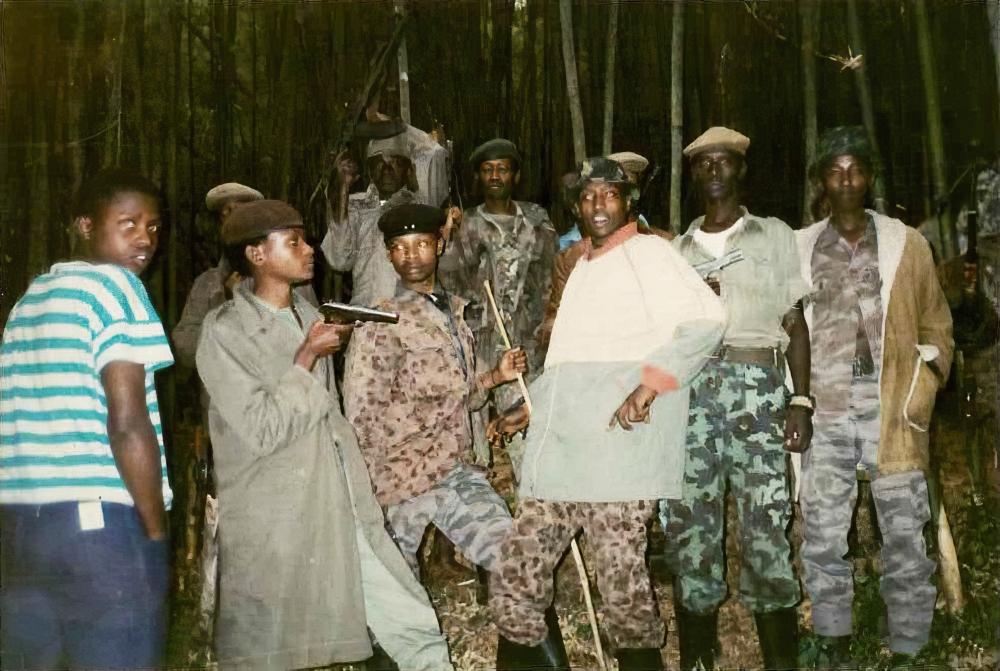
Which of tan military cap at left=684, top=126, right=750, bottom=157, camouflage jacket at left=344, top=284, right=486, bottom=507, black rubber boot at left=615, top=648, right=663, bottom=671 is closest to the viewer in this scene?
black rubber boot at left=615, top=648, right=663, bottom=671

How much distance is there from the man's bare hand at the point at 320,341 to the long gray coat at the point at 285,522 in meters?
0.04

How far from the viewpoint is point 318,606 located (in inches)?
188

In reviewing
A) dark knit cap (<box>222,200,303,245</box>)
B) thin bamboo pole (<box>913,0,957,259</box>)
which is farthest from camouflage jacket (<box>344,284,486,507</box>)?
thin bamboo pole (<box>913,0,957,259</box>)

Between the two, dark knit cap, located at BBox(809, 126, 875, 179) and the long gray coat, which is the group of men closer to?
the long gray coat

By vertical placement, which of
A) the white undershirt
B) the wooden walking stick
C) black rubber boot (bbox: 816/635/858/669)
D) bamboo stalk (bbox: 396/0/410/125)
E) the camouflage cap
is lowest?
black rubber boot (bbox: 816/635/858/669)

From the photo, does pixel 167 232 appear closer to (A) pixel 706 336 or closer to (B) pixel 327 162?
(B) pixel 327 162

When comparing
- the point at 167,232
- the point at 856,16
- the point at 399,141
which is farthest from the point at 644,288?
the point at 167,232

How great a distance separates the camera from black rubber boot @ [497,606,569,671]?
15.6 feet

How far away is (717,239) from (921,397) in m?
1.27

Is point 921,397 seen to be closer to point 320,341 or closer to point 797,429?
point 797,429

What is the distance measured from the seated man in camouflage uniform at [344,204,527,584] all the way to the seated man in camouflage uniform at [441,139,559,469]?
18cm

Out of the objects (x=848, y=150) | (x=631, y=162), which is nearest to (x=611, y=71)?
(x=631, y=162)

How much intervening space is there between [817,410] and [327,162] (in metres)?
2.64

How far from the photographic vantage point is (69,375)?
4738 millimetres
